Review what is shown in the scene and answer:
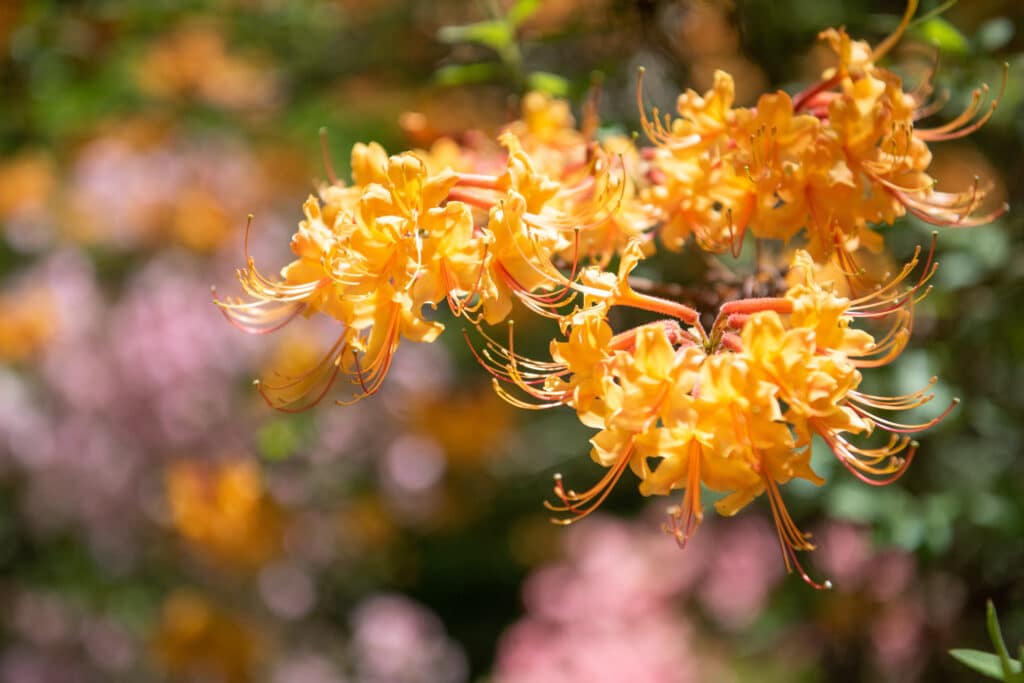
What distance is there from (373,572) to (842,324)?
7.81 feet

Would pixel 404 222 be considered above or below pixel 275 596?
above

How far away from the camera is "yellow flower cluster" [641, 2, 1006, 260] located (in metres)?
0.89

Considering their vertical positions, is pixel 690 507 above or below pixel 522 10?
below

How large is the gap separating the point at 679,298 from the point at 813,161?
0.69 feet

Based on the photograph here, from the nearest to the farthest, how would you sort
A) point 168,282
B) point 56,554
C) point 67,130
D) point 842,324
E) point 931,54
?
point 842,324 < point 931,54 < point 67,130 < point 168,282 < point 56,554

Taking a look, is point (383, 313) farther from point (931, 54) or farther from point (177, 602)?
point (177, 602)

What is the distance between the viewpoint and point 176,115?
7.61 feet

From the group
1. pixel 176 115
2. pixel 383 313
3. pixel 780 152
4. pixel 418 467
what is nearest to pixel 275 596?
pixel 418 467

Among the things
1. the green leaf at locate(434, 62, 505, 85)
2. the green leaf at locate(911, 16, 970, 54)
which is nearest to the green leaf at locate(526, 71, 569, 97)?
the green leaf at locate(434, 62, 505, 85)

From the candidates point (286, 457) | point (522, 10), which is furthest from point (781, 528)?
point (286, 457)

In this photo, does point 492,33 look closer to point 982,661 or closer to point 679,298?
point 679,298

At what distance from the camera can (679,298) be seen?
3.38 feet

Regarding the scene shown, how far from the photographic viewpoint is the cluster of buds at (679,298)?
748mm

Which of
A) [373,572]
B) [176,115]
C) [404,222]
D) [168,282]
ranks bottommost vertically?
[373,572]
